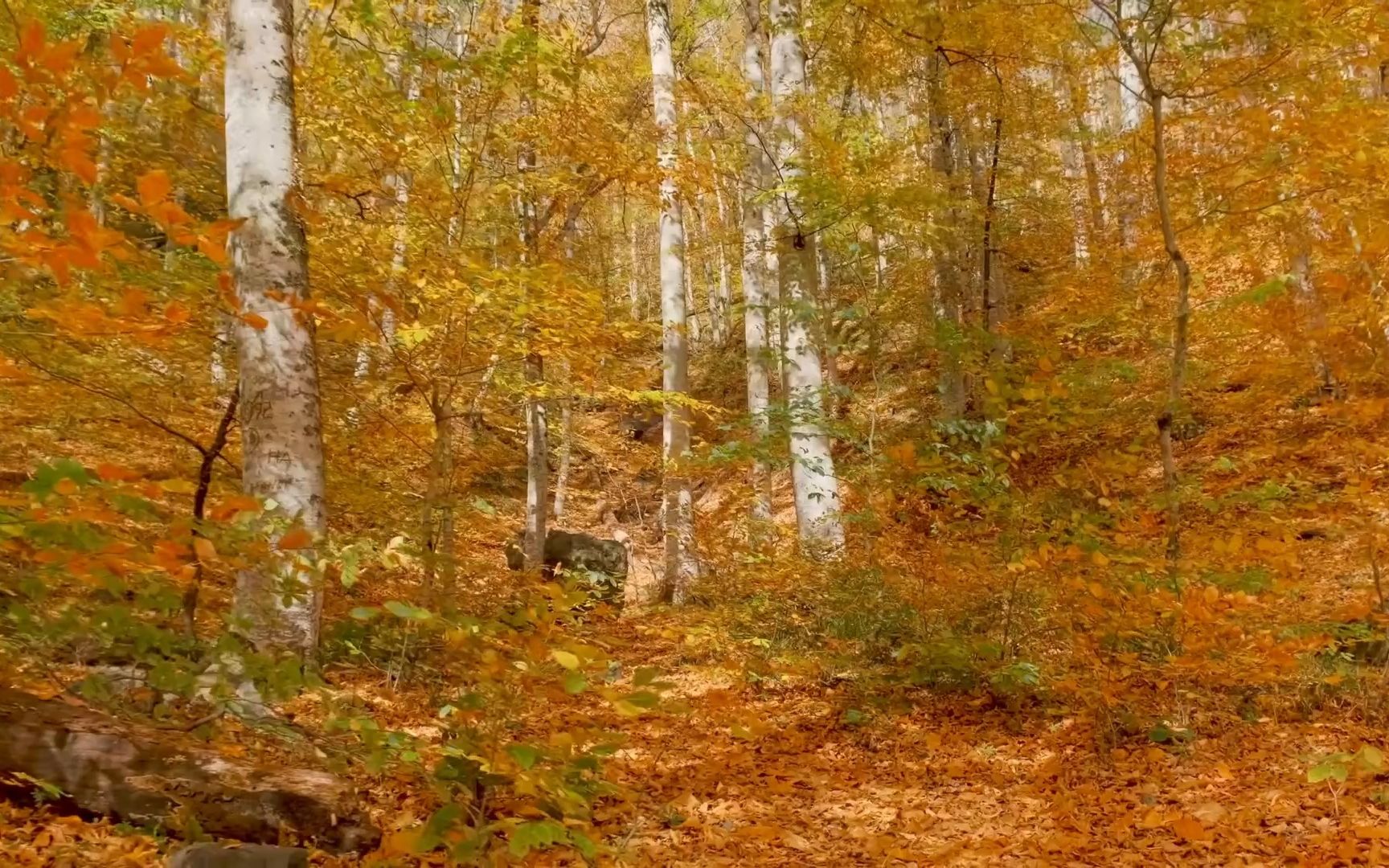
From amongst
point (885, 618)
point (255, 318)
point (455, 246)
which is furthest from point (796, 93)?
point (255, 318)

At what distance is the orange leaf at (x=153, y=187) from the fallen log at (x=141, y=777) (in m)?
2.08

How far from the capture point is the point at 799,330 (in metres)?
7.19

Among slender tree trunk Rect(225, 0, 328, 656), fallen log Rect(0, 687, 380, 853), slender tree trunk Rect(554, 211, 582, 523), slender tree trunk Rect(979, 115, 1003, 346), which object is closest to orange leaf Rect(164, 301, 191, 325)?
slender tree trunk Rect(225, 0, 328, 656)

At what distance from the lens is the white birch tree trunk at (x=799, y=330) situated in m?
6.97

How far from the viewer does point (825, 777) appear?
4.71 metres

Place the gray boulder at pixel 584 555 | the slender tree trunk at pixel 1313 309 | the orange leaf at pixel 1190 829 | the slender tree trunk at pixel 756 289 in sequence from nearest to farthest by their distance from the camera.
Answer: the orange leaf at pixel 1190 829, the slender tree trunk at pixel 1313 309, the slender tree trunk at pixel 756 289, the gray boulder at pixel 584 555

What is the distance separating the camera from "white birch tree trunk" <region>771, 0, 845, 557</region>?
6.97m

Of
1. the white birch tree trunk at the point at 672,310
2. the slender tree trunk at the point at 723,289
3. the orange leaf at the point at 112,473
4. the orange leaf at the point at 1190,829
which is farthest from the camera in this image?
the slender tree trunk at the point at 723,289

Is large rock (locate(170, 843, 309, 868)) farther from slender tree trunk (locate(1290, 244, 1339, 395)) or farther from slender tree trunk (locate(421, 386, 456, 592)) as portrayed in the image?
slender tree trunk (locate(1290, 244, 1339, 395))

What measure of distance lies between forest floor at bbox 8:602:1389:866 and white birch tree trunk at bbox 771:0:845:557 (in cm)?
177

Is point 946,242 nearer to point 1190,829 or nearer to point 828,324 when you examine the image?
point 828,324

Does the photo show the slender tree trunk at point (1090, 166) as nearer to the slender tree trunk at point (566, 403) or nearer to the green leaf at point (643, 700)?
the slender tree trunk at point (566, 403)

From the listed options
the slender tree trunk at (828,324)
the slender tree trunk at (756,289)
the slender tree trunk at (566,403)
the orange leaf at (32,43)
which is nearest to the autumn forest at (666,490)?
the orange leaf at (32,43)

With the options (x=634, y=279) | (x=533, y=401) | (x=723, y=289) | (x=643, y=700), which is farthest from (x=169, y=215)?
(x=634, y=279)
